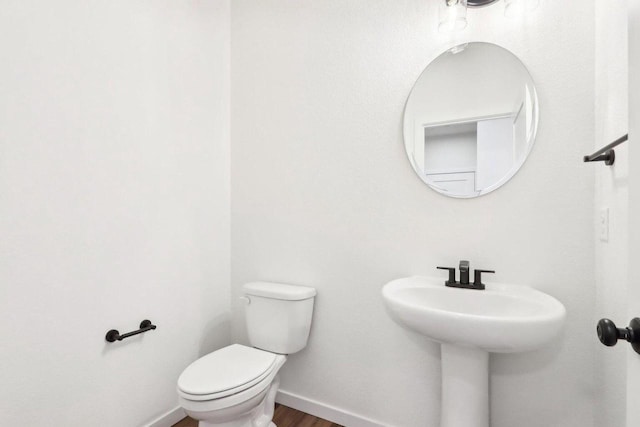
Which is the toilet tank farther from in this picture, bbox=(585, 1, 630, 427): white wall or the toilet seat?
bbox=(585, 1, 630, 427): white wall

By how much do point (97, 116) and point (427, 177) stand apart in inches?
58.5

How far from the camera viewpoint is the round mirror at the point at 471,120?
134 centimetres

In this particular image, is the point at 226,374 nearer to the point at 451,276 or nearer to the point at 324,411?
the point at 324,411

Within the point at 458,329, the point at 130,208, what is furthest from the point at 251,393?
the point at 130,208

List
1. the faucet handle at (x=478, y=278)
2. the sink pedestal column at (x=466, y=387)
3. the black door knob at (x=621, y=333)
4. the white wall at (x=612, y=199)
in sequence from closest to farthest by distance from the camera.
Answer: the black door knob at (x=621, y=333)
the white wall at (x=612, y=199)
the sink pedestal column at (x=466, y=387)
the faucet handle at (x=478, y=278)

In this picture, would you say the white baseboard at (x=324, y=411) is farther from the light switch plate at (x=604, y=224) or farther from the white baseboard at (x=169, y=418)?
the light switch plate at (x=604, y=224)

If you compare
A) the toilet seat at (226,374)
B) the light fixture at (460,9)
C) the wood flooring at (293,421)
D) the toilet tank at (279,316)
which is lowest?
the wood flooring at (293,421)

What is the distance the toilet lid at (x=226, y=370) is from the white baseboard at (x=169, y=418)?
459 mm

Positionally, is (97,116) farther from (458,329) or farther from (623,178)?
(623,178)

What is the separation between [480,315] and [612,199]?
562mm

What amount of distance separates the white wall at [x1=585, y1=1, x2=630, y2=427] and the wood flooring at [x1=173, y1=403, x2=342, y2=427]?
1.20 m

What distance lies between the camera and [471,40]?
1407 mm

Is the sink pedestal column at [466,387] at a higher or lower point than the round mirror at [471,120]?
lower

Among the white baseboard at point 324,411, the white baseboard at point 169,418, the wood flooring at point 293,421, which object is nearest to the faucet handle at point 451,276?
the white baseboard at point 324,411
